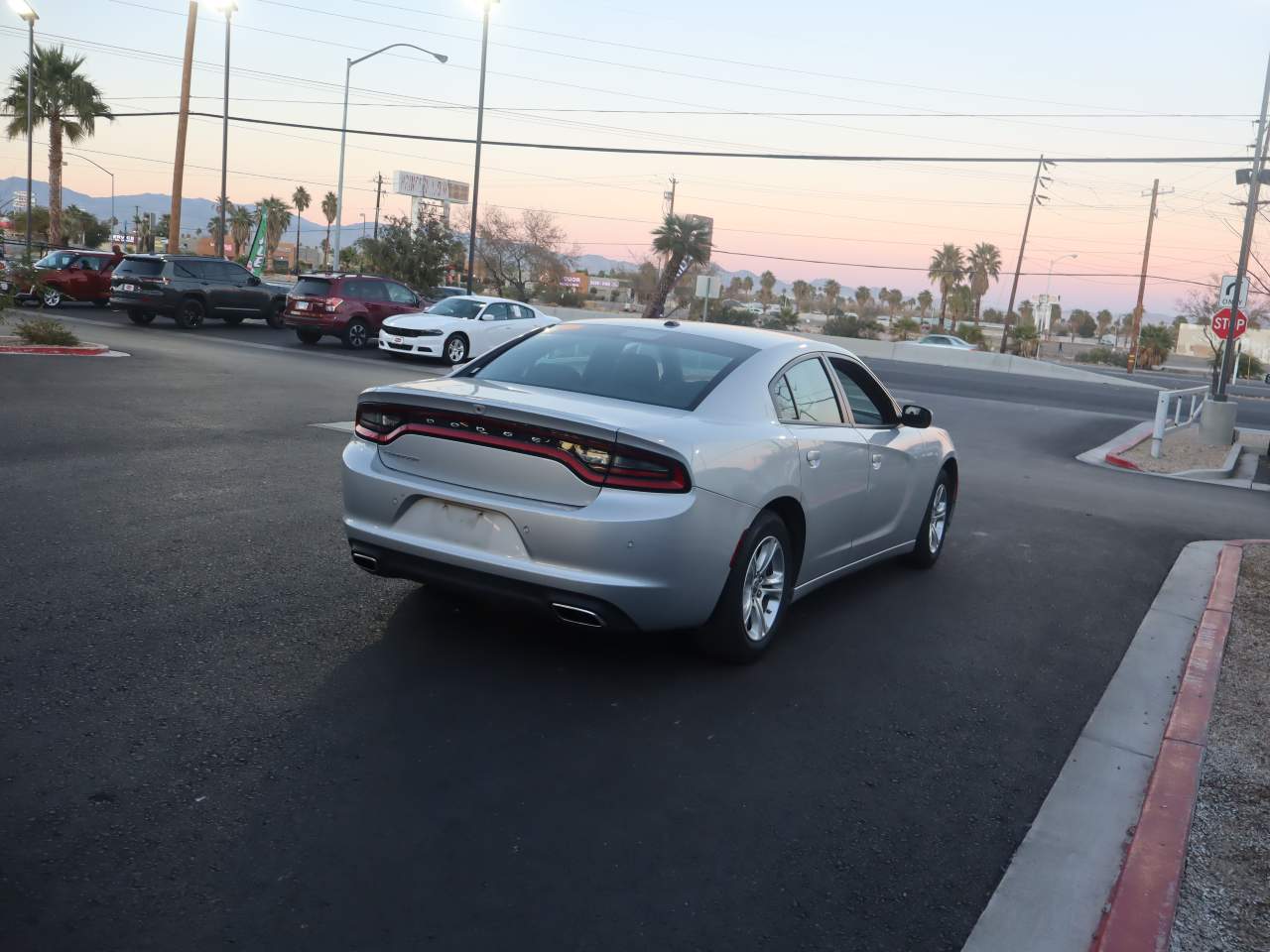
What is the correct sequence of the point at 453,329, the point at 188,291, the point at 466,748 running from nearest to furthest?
the point at 466,748, the point at 453,329, the point at 188,291

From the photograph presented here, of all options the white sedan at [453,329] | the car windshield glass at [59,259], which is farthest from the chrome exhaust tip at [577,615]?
the car windshield glass at [59,259]

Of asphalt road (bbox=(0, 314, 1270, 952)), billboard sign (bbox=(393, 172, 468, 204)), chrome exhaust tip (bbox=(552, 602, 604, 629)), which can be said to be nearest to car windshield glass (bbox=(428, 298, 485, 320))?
asphalt road (bbox=(0, 314, 1270, 952))

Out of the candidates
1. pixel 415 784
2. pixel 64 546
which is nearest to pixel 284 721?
pixel 415 784

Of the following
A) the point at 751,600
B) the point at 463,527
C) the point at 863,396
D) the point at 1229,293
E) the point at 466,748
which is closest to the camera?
the point at 466,748

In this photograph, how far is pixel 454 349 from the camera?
81.0 feet

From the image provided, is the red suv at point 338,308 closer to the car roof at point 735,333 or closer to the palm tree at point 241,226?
the car roof at point 735,333

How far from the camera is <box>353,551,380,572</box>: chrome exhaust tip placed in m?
5.39

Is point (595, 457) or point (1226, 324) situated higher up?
point (1226, 324)

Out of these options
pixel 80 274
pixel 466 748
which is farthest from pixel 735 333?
pixel 80 274

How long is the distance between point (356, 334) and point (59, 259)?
1178 cm

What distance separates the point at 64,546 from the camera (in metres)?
6.71

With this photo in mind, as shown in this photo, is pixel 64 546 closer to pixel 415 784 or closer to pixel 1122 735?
pixel 415 784

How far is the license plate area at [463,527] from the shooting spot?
496 cm

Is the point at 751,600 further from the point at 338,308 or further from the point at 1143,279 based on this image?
the point at 1143,279
